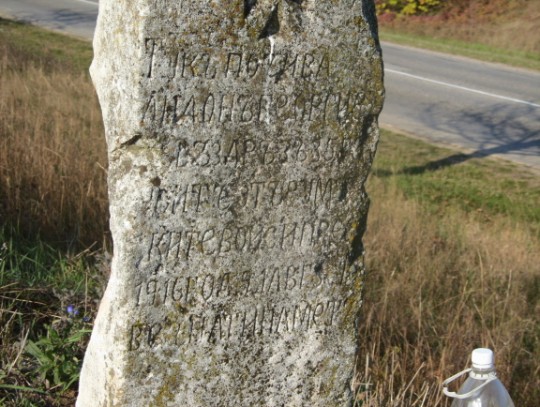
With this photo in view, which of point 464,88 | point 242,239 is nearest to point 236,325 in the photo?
point 242,239

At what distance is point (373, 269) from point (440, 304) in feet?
1.65

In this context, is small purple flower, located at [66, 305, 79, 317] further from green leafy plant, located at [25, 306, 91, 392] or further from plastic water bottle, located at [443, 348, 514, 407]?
plastic water bottle, located at [443, 348, 514, 407]

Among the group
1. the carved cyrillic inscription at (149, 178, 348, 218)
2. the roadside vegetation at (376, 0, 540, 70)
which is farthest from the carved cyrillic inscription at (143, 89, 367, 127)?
the roadside vegetation at (376, 0, 540, 70)

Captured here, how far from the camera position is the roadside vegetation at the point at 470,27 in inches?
730

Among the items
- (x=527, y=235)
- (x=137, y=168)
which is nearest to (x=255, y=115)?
(x=137, y=168)

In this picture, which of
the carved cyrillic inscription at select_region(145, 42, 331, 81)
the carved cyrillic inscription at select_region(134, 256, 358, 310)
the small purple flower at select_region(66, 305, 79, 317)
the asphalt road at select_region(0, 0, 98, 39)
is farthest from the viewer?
the asphalt road at select_region(0, 0, 98, 39)

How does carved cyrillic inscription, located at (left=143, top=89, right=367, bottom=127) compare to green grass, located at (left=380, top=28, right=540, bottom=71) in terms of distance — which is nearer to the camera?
carved cyrillic inscription, located at (left=143, top=89, right=367, bottom=127)

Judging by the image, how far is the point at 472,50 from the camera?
18.7m

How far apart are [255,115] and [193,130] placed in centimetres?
22

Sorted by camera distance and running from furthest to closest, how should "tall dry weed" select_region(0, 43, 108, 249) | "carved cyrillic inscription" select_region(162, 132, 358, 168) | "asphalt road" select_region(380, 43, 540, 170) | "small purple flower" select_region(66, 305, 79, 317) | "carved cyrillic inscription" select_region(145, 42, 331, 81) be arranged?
"asphalt road" select_region(380, 43, 540, 170) → "tall dry weed" select_region(0, 43, 108, 249) → "small purple flower" select_region(66, 305, 79, 317) → "carved cyrillic inscription" select_region(162, 132, 358, 168) → "carved cyrillic inscription" select_region(145, 42, 331, 81)

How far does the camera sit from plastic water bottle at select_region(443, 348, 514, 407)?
8.91 ft

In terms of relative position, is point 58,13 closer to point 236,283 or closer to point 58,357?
point 58,357

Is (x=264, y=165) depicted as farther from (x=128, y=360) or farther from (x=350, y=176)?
(x=128, y=360)

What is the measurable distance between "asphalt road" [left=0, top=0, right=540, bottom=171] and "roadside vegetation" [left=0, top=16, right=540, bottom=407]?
2.28 metres
